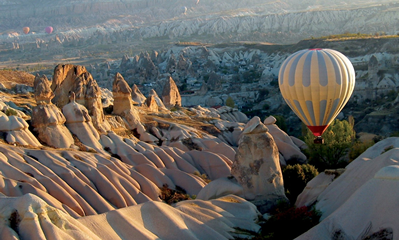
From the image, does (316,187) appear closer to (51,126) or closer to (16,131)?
(16,131)

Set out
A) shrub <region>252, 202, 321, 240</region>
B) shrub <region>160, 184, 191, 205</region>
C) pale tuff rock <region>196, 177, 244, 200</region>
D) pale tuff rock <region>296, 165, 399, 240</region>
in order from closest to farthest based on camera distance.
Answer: pale tuff rock <region>296, 165, 399, 240</region> < shrub <region>252, 202, 321, 240</region> < pale tuff rock <region>196, 177, 244, 200</region> < shrub <region>160, 184, 191, 205</region>

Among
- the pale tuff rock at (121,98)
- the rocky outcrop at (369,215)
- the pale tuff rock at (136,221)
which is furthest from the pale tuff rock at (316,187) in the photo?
the pale tuff rock at (121,98)

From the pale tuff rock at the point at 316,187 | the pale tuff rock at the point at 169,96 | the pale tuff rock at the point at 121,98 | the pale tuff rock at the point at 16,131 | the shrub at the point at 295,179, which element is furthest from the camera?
the pale tuff rock at the point at 169,96

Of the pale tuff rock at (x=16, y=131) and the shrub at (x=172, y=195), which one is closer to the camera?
the shrub at (x=172, y=195)

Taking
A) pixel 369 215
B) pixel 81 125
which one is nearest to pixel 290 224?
pixel 369 215

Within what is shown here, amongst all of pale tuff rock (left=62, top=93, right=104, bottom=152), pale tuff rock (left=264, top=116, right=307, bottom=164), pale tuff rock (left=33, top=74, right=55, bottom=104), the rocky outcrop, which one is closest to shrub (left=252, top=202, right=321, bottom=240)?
the rocky outcrop

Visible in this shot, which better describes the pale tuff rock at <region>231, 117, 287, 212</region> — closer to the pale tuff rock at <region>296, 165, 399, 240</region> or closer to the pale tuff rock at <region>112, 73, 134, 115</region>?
the pale tuff rock at <region>296, 165, 399, 240</region>

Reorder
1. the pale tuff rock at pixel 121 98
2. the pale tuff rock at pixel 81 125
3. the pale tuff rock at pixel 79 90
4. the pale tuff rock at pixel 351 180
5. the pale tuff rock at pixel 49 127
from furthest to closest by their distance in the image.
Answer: the pale tuff rock at pixel 121 98 → the pale tuff rock at pixel 79 90 → the pale tuff rock at pixel 81 125 → the pale tuff rock at pixel 49 127 → the pale tuff rock at pixel 351 180

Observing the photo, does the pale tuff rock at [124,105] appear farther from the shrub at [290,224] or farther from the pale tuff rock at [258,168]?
the shrub at [290,224]
